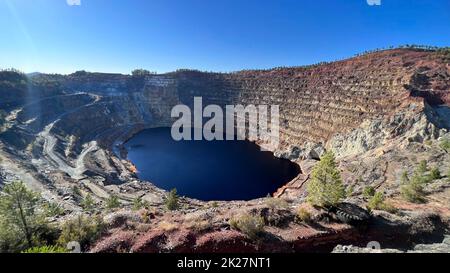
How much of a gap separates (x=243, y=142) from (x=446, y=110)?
51.3 metres

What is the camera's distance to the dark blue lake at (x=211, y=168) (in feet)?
171

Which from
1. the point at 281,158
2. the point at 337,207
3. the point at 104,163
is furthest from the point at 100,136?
the point at 337,207

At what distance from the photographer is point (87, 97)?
103062 mm

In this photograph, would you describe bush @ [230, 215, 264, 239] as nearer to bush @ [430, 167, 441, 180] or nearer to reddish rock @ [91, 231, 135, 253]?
reddish rock @ [91, 231, 135, 253]

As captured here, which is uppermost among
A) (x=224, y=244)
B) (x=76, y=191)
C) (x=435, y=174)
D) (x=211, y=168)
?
(x=435, y=174)

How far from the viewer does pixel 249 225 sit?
14625 millimetres

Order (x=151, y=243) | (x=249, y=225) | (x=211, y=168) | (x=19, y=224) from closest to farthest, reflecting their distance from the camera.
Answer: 1. (x=151, y=243)
2. (x=19, y=224)
3. (x=249, y=225)
4. (x=211, y=168)

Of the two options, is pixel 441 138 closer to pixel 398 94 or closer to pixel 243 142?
pixel 398 94

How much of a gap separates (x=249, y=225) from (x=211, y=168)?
1960 inches

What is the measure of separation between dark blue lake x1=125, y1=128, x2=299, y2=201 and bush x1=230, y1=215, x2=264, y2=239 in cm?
3347

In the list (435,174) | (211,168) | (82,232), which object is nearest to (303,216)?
(82,232)

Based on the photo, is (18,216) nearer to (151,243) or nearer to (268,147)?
(151,243)

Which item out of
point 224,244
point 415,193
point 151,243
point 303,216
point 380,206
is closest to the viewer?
point 151,243

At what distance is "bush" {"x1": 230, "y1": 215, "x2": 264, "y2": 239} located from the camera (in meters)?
Answer: 14.5
